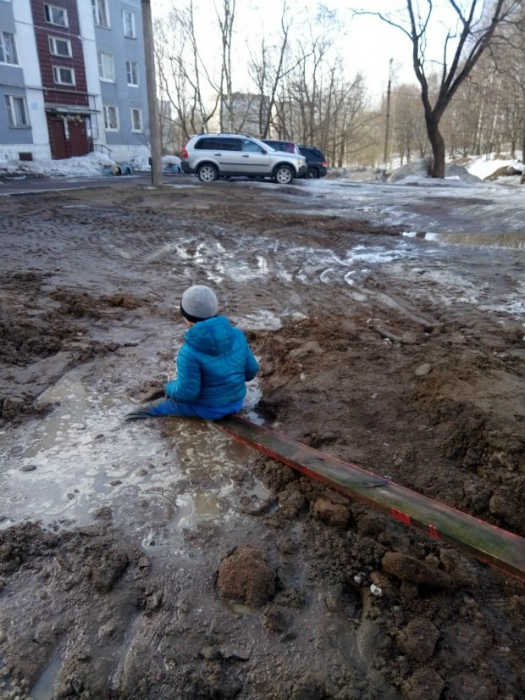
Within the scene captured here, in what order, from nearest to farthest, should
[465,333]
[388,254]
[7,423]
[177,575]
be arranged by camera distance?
[177,575], [7,423], [465,333], [388,254]

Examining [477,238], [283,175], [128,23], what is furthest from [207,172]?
[128,23]

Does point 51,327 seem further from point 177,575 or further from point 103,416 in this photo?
point 177,575

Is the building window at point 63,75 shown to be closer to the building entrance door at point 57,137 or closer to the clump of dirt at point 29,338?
the building entrance door at point 57,137

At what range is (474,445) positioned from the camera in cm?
296

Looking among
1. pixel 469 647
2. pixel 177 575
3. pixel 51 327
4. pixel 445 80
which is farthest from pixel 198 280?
pixel 445 80

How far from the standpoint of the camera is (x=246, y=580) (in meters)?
2.08

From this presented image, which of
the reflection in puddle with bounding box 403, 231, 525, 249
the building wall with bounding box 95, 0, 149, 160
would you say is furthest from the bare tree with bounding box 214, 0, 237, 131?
the reflection in puddle with bounding box 403, 231, 525, 249

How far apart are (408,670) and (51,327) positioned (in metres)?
4.27

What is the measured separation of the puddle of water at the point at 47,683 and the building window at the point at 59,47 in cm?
3654

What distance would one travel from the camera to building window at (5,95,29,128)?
95.2 ft

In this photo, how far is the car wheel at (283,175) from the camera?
70.0 feet

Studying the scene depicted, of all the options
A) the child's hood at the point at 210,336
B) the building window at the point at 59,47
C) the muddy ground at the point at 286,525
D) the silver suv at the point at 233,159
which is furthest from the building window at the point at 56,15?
the child's hood at the point at 210,336

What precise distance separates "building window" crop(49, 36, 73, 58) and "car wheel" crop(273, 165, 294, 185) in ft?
63.1

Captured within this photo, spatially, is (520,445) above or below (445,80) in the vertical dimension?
below
